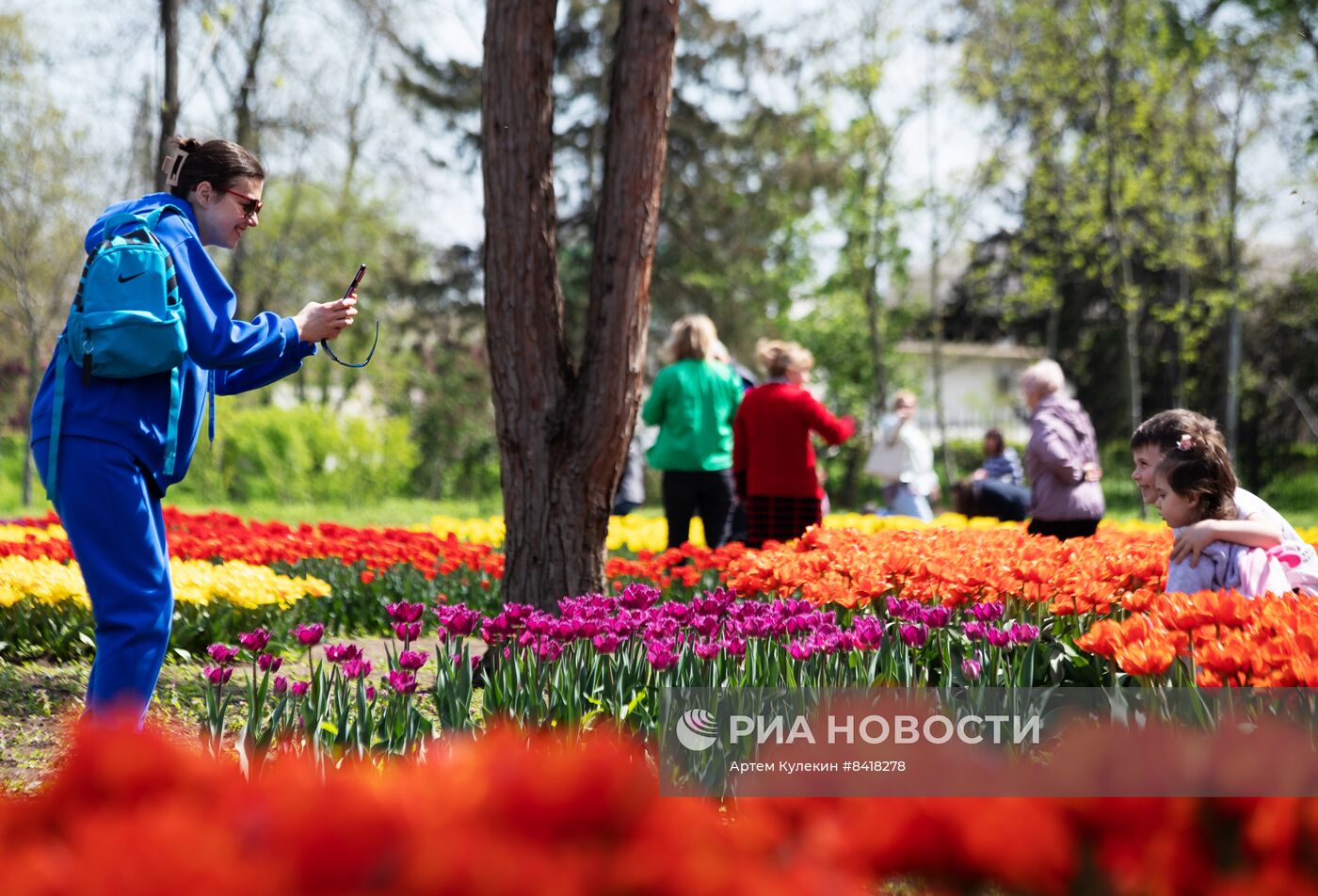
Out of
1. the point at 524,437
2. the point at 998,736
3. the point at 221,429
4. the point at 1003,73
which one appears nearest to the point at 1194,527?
the point at 998,736

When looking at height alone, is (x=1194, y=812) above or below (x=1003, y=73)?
below

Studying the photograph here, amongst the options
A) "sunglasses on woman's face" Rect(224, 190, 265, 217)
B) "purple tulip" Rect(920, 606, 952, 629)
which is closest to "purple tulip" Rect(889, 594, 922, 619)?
"purple tulip" Rect(920, 606, 952, 629)

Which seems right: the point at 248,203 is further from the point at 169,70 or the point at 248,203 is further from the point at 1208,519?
the point at 169,70

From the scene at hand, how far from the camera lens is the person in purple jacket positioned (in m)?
6.69

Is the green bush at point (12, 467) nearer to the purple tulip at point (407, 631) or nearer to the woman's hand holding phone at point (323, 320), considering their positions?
the woman's hand holding phone at point (323, 320)

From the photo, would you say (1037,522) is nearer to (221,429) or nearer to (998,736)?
(998,736)

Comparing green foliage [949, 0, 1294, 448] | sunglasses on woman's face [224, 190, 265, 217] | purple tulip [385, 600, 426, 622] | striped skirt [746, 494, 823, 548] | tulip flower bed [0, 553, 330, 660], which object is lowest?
tulip flower bed [0, 553, 330, 660]

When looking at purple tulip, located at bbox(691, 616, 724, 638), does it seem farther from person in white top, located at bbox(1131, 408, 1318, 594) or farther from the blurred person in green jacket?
the blurred person in green jacket

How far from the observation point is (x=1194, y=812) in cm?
110

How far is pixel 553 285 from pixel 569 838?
4.14m

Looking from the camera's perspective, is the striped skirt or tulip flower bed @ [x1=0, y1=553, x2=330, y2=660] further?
the striped skirt

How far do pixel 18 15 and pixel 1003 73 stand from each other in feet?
49.1

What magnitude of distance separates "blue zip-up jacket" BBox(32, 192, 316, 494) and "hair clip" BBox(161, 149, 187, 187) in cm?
8

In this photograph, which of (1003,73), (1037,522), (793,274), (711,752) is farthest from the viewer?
(793,274)
